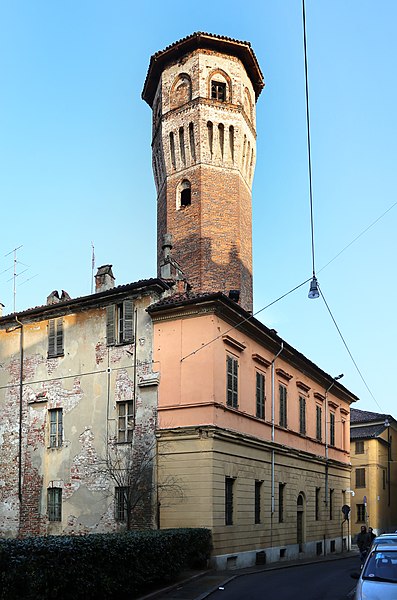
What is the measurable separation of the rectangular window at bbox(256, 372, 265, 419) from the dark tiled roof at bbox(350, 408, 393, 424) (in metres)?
31.6

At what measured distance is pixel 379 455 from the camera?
54.5m

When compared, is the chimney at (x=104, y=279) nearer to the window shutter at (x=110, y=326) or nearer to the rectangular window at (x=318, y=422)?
the window shutter at (x=110, y=326)

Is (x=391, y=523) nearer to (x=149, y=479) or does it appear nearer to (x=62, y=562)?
(x=149, y=479)

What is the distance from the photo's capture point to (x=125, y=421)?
80.4 ft

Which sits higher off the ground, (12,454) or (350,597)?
(12,454)

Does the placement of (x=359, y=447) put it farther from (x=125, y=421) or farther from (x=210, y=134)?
(x=125, y=421)

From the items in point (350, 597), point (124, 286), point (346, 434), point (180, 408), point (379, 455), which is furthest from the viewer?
point (379, 455)

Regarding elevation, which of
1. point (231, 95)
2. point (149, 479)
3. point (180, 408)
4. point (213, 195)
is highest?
point (231, 95)

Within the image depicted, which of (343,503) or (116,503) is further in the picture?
(343,503)

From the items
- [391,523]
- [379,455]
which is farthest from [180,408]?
[391,523]

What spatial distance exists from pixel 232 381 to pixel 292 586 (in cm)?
734

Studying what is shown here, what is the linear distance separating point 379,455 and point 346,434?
45.6ft

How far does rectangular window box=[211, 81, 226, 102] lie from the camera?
1581 inches

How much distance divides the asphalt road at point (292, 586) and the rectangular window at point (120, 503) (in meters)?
4.59
